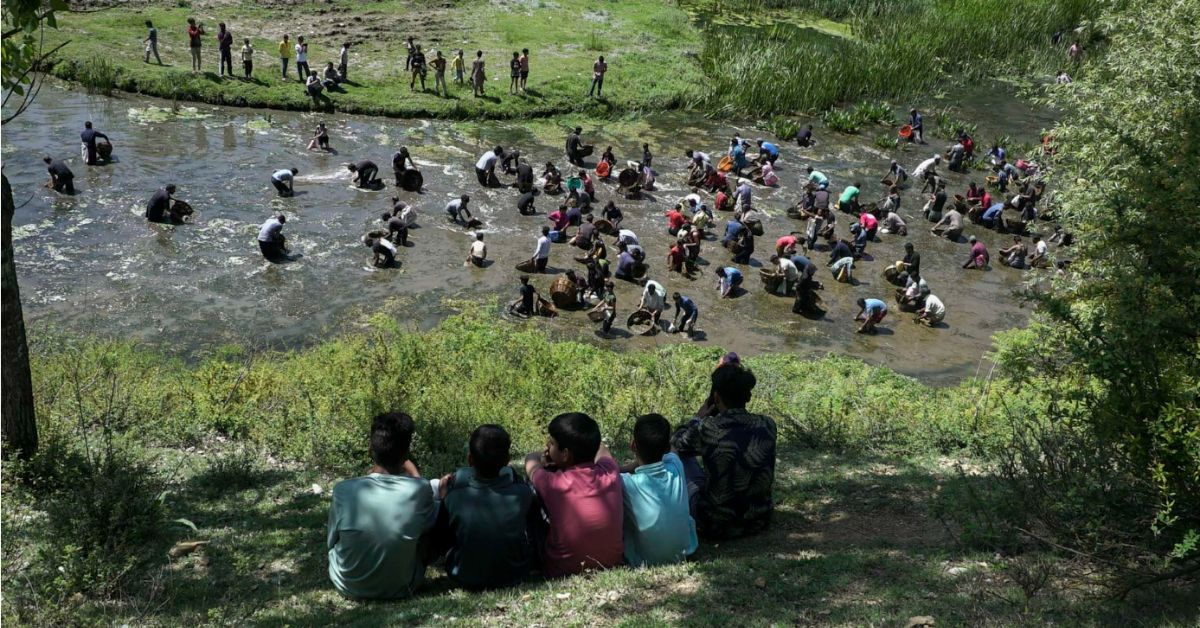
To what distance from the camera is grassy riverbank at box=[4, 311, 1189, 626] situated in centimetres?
587

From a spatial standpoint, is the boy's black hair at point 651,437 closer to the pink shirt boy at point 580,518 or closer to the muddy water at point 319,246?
the pink shirt boy at point 580,518

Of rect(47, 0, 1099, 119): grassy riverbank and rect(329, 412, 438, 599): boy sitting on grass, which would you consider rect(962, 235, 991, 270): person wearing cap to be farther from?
rect(329, 412, 438, 599): boy sitting on grass

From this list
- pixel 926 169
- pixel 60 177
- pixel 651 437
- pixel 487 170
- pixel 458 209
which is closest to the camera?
pixel 651 437

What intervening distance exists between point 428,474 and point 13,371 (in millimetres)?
3431

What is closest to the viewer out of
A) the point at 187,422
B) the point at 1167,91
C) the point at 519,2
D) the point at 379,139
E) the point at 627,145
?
the point at 187,422

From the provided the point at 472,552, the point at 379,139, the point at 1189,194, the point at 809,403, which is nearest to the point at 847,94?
the point at 379,139

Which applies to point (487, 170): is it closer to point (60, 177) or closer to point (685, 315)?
point (685, 315)

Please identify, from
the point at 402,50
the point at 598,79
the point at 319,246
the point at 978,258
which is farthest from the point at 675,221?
the point at 402,50

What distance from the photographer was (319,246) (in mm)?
19828

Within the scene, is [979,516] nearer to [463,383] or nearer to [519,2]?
[463,383]

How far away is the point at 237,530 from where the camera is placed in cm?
742

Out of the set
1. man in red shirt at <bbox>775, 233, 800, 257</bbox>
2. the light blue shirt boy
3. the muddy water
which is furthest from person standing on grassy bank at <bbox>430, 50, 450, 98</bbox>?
the light blue shirt boy

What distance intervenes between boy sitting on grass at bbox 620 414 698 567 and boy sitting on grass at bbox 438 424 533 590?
0.75 metres

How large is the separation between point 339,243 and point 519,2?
21644 millimetres
